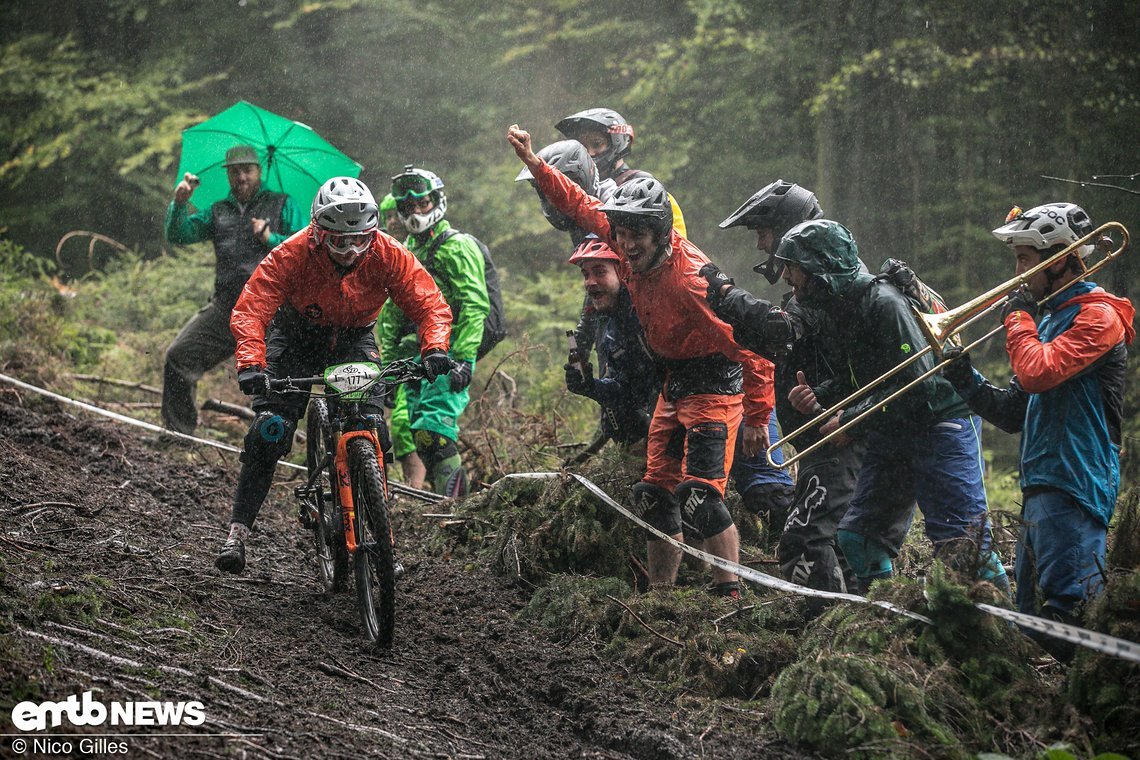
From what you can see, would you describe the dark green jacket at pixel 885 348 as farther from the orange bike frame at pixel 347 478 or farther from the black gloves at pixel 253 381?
the black gloves at pixel 253 381

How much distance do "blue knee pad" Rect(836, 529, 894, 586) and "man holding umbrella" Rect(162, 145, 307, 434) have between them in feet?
17.4

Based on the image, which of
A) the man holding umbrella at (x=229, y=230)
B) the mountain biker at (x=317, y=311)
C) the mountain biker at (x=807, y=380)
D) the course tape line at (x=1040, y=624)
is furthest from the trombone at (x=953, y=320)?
the man holding umbrella at (x=229, y=230)

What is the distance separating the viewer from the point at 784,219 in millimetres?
5879

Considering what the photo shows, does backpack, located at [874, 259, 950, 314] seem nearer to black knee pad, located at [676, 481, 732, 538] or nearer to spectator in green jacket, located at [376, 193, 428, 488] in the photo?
black knee pad, located at [676, 481, 732, 538]

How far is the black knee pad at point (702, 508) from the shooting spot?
553 centimetres

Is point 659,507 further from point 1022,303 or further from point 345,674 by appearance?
point 1022,303

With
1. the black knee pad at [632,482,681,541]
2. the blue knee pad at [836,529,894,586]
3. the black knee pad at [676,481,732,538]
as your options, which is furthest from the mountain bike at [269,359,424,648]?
the blue knee pad at [836,529,894,586]

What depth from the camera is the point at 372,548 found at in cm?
521

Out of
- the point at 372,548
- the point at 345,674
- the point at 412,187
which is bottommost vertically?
the point at 345,674

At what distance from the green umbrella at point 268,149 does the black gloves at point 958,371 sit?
5.87 metres

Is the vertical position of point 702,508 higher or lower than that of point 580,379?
lower

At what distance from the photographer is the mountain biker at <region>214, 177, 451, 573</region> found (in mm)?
5766

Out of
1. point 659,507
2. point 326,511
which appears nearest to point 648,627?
point 659,507

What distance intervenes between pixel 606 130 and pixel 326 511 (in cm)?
340
